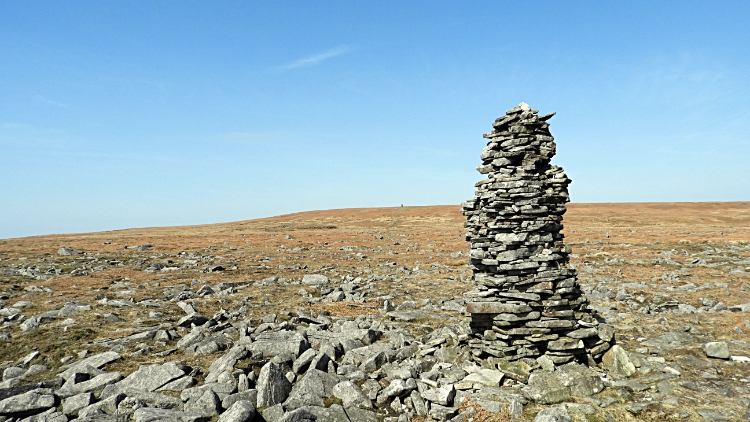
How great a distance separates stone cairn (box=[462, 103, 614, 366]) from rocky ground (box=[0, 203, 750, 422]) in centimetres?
66

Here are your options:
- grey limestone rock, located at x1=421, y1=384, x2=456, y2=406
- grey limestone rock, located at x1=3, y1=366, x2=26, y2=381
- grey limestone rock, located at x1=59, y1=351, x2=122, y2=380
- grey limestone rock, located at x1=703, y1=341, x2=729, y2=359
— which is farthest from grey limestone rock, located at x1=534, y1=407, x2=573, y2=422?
grey limestone rock, located at x1=3, y1=366, x2=26, y2=381

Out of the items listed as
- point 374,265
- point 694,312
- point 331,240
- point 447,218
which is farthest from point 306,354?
point 447,218

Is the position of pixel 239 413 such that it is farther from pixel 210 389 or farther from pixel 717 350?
pixel 717 350

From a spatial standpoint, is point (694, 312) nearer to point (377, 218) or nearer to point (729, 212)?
point (377, 218)

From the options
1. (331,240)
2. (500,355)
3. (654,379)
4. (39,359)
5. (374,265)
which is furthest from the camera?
(331,240)

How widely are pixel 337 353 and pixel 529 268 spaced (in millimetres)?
6721

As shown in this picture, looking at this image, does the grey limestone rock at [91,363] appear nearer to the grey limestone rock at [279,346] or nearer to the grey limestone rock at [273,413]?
the grey limestone rock at [279,346]

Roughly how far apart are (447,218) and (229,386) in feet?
315

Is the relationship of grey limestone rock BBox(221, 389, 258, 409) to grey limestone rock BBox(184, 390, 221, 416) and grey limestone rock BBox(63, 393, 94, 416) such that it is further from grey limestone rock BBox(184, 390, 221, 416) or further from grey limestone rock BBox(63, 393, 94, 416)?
grey limestone rock BBox(63, 393, 94, 416)

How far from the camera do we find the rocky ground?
9.75 metres

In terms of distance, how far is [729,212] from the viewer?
99938 mm

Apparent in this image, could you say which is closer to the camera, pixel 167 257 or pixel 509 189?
pixel 509 189

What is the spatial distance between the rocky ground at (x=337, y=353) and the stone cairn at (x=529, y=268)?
66 cm

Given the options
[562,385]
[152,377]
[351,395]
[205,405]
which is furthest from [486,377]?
[152,377]
